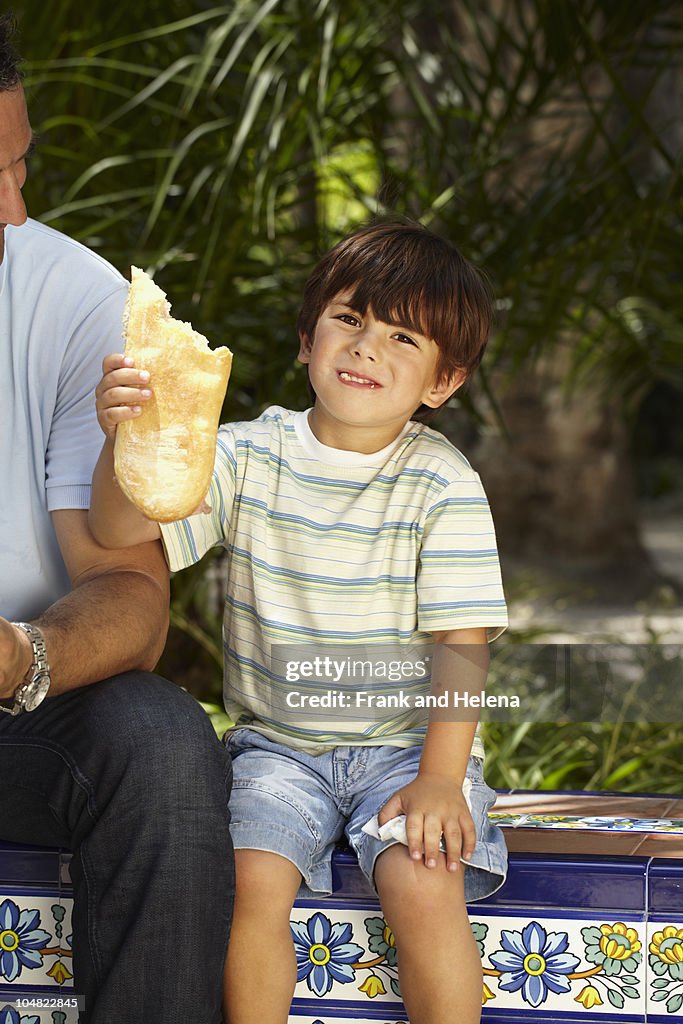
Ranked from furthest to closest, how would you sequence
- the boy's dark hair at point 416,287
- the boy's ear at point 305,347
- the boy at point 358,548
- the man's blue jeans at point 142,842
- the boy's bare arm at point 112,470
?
the boy's ear at point 305,347 → the boy's dark hair at point 416,287 → the boy at point 358,548 → the boy's bare arm at point 112,470 → the man's blue jeans at point 142,842

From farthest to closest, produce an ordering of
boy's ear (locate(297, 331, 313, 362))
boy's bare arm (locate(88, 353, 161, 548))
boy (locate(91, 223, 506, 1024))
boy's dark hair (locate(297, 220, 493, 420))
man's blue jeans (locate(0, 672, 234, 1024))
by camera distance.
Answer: boy's ear (locate(297, 331, 313, 362)) < boy's dark hair (locate(297, 220, 493, 420)) < boy (locate(91, 223, 506, 1024)) < boy's bare arm (locate(88, 353, 161, 548)) < man's blue jeans (locate(0, 672, 234, 1024))

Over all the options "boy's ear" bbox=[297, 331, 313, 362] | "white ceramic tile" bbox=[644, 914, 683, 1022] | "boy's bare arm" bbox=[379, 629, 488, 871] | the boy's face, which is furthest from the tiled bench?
"boy's ear" bbox=[297, 331, 313, 362]

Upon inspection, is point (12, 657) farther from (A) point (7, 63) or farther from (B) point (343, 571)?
(A) point (7, 63)

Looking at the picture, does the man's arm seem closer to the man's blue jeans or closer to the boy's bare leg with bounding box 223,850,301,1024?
the man's blue jeans

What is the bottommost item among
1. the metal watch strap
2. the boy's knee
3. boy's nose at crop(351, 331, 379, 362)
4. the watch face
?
the boy's knee

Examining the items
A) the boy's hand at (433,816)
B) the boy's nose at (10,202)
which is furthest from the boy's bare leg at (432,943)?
the boy's nose at (10,202)

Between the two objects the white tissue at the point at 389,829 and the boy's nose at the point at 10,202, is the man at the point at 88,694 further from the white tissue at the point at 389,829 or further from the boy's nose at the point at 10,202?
the white tissue at the point at 389,829

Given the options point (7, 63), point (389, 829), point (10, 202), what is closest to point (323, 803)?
point (389, 829)

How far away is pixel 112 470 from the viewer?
5.68 ft

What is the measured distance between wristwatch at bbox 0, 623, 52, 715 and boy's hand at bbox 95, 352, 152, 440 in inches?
11.1

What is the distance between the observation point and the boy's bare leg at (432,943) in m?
1.62

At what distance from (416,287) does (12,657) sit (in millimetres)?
768

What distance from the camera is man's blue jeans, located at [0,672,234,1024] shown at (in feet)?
4.99

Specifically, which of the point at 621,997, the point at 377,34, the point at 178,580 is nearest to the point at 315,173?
the point at 377,34
